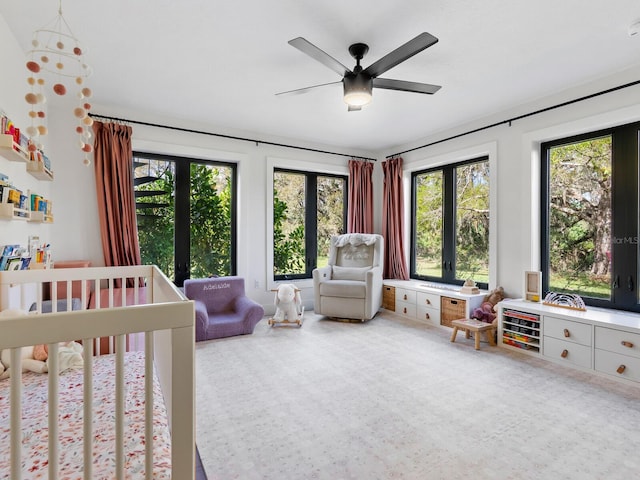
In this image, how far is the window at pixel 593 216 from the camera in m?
2.88

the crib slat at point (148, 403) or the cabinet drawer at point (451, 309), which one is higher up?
the crib slat at point (148, 403)

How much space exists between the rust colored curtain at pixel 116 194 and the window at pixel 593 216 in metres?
4.28

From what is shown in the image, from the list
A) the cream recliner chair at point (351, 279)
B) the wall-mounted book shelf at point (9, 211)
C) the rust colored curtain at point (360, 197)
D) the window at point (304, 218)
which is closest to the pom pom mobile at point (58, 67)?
the wall-mounted book shelf at point (9, 211)

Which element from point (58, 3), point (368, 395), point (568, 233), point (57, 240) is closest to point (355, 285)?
point (368, 395)

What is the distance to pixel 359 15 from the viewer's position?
81.7 inches

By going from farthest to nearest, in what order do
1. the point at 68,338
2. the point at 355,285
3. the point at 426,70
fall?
the point at 355,285
the point at 426,70
the point at 68,338

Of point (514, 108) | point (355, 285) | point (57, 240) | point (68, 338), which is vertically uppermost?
point (514, 108)

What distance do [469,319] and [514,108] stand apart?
225cm

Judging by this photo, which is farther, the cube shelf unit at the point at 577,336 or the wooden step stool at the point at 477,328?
the wooden step stool at the point at 477,328

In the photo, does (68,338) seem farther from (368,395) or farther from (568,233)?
(568,233)

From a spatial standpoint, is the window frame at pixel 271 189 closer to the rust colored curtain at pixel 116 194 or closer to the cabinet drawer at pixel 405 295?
the cabinet drawer at pixel 405 295

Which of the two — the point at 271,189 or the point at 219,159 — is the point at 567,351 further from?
the point at 219,159

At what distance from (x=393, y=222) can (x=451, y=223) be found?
0.86 metres

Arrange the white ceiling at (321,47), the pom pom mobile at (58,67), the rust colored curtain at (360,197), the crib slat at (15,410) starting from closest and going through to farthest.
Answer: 1. the crib slat at (15,410)
2. the pom pom mobile at (58,67)
3. the white ceiling at (321,47)
4. the rust colored curtain at (360,197)
